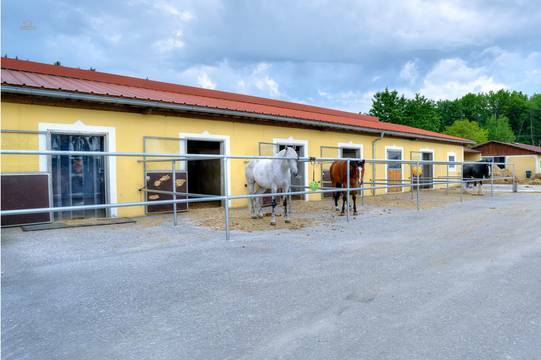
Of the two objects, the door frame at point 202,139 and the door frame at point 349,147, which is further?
the door frame at point 349,147

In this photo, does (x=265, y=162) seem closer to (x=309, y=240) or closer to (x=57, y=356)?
(x=309, y=240)

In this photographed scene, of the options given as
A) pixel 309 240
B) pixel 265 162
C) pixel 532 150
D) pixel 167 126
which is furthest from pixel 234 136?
pixel 532 150

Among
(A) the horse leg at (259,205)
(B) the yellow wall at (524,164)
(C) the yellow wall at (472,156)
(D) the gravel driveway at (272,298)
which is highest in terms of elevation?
(C) the yellow wall at (472,156)

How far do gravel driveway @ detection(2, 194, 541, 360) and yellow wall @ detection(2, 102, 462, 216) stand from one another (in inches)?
97.2

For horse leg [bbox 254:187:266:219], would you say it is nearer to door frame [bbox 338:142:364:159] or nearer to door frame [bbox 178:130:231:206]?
door frame [bbox 178:130:231:206]

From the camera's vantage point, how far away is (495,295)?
3.00 meters

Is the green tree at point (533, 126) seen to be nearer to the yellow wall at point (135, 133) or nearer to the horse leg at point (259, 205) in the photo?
the yellow wall at point (135, 133)

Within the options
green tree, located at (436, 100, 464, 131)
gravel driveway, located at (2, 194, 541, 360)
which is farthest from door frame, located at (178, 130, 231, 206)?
green tree, located at (436, 100, 464, 131)

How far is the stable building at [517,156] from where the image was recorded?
104ft

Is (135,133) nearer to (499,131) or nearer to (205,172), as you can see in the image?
(205,172)

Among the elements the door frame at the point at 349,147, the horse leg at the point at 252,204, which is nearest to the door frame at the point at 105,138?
the horse leg at the point at 252,204

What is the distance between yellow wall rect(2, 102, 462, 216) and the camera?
6871 millimetres

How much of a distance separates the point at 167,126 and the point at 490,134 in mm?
68929

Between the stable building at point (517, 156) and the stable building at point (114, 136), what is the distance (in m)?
27.1
